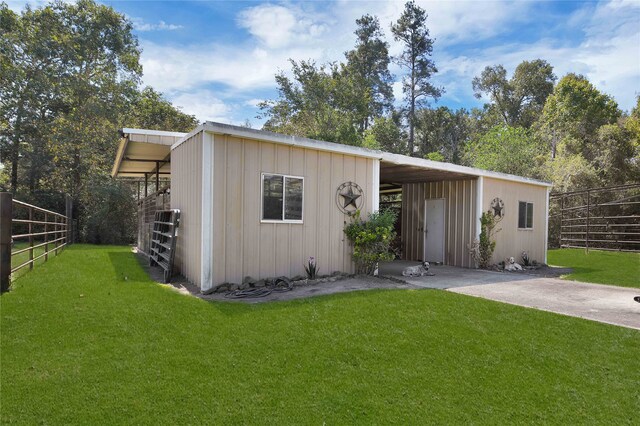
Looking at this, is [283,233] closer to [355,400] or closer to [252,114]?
[355,400]

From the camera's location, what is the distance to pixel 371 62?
28141 millimetres

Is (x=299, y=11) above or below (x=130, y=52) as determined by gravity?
below

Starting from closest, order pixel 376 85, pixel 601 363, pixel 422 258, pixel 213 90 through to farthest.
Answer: pixel 601 363
pixel 422 258
pixel 213 90
pixel 376 85

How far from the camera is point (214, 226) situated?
5883 mm

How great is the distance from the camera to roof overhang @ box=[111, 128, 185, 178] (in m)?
8.43

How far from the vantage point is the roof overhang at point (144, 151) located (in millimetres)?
8430

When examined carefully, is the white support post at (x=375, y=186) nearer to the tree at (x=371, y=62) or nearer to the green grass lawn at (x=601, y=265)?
the green grass lawn at (x=601, y=265)

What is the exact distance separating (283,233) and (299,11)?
6.83 meters

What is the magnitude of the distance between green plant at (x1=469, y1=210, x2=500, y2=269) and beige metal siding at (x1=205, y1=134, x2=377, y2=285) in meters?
4.13

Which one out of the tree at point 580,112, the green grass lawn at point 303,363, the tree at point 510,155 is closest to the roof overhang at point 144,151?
the green grass lawn at point 303,363

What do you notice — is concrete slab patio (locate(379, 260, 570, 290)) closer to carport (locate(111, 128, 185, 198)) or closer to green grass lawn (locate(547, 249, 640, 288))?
green grass lawn (locate(547, 249, 640, 288))

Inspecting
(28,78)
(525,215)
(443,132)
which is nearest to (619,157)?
(525,215)

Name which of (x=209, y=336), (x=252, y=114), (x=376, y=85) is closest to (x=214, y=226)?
(x=209, y=336)

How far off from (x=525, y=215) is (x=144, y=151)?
10.8 meters
